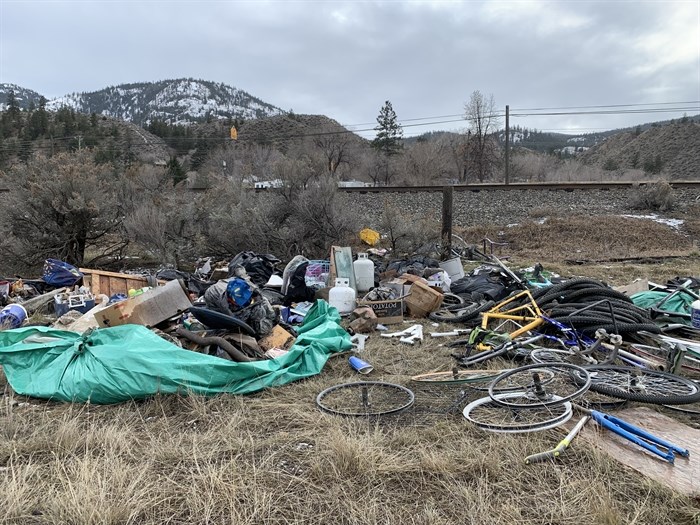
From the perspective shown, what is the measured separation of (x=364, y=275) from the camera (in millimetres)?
8344

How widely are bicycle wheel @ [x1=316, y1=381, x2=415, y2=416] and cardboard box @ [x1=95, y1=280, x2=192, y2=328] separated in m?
2.80

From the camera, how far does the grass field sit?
2.48 m

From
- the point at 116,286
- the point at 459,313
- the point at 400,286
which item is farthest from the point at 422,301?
the point at 116,286

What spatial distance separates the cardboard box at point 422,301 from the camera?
709 centimetres

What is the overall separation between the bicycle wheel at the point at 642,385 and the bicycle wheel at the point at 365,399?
4.84 ft

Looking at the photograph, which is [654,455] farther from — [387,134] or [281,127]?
[281,127]

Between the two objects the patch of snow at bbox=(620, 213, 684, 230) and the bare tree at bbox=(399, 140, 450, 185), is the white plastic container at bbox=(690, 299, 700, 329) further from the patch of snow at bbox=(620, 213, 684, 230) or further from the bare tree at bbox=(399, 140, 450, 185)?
the bare tree at bbox=(399, 140, 450, 185)

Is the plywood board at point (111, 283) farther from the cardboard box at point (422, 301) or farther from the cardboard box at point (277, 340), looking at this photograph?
the cardboard box at point (422, 301)

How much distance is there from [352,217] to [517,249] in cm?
491

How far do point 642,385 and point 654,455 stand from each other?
94 cm

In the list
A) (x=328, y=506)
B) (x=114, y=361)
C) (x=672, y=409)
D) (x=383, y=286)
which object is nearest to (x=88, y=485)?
(x=328, y=506)

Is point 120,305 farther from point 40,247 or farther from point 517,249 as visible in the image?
point 517,249

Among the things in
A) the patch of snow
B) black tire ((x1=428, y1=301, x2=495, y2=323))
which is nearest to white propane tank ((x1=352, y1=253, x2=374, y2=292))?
black tire ((x1=428, y1=301, x2=495, y2=323))

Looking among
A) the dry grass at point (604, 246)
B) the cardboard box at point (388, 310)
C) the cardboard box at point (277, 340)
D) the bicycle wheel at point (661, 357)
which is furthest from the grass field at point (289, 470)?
the dry grass at point (604, 246)
